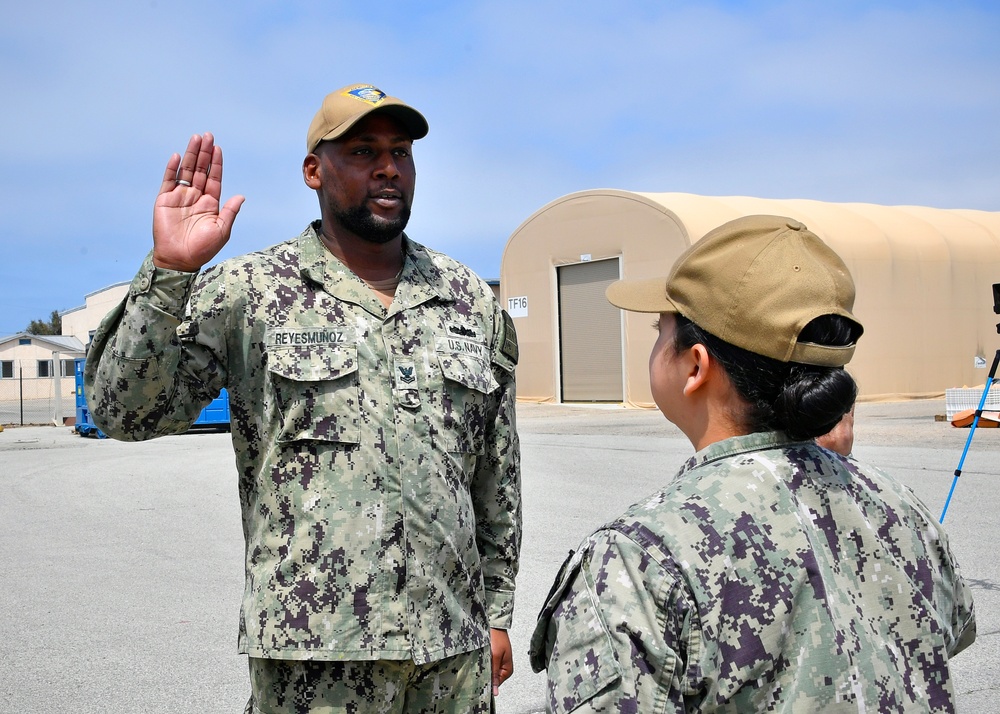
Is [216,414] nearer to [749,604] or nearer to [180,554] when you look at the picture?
[180,554]

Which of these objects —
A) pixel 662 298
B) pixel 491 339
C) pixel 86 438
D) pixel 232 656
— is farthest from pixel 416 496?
pixel 86 438

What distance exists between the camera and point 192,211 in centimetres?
236

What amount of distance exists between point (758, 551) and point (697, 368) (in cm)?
32

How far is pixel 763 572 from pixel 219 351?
5.19 feet

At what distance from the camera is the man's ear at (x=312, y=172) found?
274 cm

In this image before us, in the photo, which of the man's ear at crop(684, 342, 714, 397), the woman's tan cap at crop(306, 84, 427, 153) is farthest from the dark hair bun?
the woman's tan cap at crop(306, 84, 427, 153)

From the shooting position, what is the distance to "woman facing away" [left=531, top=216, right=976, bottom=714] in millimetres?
1315

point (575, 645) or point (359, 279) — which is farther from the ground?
point (359, 279)

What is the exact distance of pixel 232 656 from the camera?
5.21 meters

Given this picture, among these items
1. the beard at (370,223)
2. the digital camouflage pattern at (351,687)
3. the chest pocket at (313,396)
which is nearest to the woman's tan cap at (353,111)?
the beard at (370,223)

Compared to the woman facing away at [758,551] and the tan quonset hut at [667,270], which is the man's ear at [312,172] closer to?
the woman facing away at [758,551]

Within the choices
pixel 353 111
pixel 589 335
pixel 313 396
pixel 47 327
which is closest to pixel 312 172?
pixel 353 111

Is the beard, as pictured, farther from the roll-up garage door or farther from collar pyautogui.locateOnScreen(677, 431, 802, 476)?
the roll-up garage door

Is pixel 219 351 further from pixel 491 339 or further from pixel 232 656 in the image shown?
pixel 232 656
